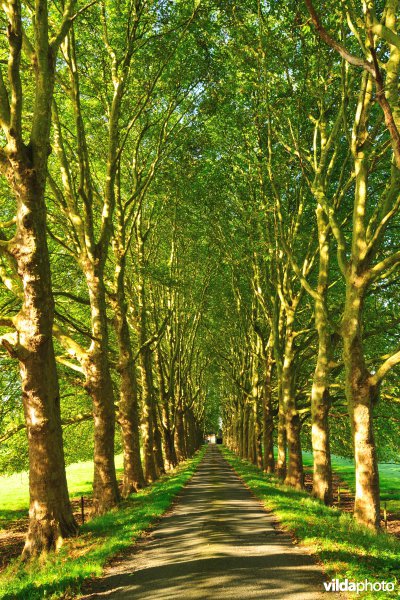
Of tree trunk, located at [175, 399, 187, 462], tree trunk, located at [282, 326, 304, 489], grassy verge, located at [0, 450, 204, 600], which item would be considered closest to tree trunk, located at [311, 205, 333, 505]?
tree trunk, located at [282, 326, 304, 489]

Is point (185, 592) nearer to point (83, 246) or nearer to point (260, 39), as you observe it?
point (83, 246)

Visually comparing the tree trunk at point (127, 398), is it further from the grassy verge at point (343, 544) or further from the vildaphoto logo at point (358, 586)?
the vildaphoto logo at point (358, 586)

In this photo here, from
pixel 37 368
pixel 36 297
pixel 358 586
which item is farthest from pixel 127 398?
pixel 358 586

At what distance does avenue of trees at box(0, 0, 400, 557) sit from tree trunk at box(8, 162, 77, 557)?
1.5 inches

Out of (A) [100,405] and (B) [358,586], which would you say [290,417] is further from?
(B) [358,586]

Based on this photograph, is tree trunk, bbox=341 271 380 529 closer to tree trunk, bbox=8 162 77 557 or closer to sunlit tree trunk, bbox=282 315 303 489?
tree trunk, bbox=8 162 77 557

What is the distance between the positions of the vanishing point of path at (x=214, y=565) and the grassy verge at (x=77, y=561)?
0.29 meters

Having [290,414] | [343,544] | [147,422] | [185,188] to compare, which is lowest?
[343,544]

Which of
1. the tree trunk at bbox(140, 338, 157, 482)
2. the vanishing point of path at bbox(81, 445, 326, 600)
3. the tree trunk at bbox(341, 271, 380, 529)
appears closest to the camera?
the vanishing point of path at bbox(81, 445, 326, 600)

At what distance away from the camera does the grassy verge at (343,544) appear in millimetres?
6082

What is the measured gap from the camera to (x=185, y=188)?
22672mm

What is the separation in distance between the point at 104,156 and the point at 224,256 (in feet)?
34.0

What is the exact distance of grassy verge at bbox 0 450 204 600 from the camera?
6.16 metres

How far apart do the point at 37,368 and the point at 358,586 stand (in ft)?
21.2
